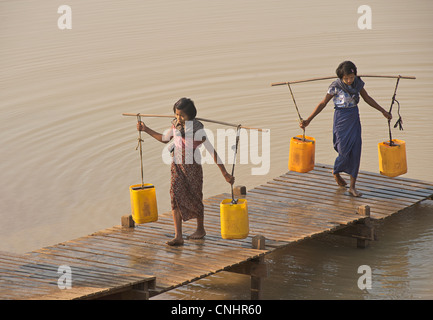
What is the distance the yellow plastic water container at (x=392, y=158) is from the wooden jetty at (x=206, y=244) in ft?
0.97

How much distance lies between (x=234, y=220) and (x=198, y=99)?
24.2 ft

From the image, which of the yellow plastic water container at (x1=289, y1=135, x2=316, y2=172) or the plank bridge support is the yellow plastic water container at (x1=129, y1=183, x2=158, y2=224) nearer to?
the plank bridge support

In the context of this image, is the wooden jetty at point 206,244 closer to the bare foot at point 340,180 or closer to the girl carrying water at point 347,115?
the bare foot at point 340,180

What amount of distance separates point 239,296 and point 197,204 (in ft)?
3.35

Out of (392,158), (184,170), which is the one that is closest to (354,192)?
(392,158)

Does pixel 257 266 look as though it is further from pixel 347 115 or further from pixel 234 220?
pixel 347 115

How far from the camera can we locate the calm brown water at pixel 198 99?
1005 centimetres

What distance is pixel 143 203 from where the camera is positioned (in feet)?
29.8

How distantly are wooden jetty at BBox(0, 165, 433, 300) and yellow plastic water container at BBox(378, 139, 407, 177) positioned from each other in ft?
0.97

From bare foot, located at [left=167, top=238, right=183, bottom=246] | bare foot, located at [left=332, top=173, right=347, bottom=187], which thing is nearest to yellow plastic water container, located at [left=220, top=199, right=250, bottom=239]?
bare foot, located at [left=167, top=238, right=183, bottom=246]

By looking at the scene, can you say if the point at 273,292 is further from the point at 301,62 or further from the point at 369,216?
the point at 301,62

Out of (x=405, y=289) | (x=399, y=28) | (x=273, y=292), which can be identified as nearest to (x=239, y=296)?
(x=273, y=292)

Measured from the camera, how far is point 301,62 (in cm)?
1783

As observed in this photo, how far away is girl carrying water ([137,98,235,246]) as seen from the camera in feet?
28.7
